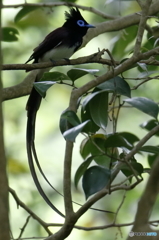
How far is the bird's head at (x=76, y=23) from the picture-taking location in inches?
92.4

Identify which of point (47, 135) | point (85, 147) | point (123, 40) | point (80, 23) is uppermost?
point (80, 23)

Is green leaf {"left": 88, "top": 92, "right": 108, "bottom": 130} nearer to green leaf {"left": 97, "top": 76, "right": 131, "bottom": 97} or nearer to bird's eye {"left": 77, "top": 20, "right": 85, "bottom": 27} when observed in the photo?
green leaf {"left": 97, "top": 76, "right": 131, "bottom": 97}

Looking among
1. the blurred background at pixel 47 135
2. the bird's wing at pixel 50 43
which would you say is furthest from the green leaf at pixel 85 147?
the blurred background at pixel 47 135

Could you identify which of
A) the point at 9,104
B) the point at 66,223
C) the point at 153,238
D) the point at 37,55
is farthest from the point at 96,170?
the point at 9,104

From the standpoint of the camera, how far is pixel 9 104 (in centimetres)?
414

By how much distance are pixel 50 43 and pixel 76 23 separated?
0.91ft

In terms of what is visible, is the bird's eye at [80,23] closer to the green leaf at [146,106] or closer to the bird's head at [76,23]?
the bird's head at [76,23]

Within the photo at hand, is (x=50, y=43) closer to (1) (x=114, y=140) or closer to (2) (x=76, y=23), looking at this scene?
(2) (x=76, y=23)

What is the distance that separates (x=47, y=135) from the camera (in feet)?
Result: 13.6

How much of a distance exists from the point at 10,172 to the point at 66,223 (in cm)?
244

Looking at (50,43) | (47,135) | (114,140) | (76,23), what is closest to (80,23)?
(76,23)

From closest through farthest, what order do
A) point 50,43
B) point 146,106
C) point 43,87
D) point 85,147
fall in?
1. point 146,106
2. point 43,87
3. point 85,147
4. point 50,43

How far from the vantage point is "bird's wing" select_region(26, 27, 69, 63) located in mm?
2213

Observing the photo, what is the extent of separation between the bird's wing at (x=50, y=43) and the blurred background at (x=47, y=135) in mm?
1280
